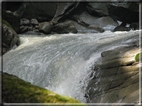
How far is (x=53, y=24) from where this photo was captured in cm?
1884

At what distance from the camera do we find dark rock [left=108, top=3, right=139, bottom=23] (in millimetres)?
15911

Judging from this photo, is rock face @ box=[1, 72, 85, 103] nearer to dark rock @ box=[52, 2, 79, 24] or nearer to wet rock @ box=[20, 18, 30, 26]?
wet rock @ box=[20, 18, 30, 26]

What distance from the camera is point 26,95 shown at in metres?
2.53

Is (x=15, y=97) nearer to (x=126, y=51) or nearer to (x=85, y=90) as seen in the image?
(x=85, y=90)

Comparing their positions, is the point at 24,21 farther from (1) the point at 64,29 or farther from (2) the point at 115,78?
(2) the point at 115,78

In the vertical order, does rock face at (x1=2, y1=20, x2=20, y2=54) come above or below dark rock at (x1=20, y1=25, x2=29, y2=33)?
above

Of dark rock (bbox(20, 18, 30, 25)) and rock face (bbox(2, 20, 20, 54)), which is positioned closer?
rock face (bbox(2, 20, 20, 54))

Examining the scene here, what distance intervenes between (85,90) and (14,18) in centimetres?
1112

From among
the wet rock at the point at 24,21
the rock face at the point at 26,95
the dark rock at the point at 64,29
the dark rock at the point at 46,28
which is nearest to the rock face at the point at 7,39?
the dark rock at the point at 46,28

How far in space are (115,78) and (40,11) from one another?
15.5 metres

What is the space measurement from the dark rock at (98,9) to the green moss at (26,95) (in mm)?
19344

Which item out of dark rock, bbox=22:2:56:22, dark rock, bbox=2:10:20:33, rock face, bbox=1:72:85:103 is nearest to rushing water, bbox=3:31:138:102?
rock face, bbox=1:72:85:103

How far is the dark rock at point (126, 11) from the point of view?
15.9 metres

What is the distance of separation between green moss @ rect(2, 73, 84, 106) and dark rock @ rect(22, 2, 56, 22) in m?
18.2
